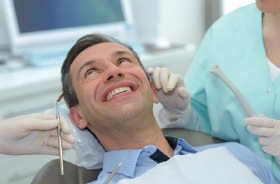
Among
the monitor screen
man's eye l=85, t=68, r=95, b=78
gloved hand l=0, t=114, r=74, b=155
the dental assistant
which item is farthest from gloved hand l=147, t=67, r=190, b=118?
the monitor screen

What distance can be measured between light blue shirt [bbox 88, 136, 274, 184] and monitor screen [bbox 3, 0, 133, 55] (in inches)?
53.0

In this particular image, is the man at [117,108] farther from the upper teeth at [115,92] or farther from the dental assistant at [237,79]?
the dental assistant at [237,79]

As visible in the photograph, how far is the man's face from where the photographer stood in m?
1.26

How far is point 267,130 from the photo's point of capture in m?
1.20

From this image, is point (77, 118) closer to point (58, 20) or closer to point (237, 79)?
point (237, 79)

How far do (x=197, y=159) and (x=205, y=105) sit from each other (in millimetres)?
465

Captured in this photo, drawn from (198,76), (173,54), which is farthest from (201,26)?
(198,76)

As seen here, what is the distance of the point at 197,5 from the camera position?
10.7ft

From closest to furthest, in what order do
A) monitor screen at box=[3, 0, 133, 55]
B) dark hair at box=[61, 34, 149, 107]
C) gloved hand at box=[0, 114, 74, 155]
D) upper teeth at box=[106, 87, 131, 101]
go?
gloved hand at box=[0, 114, 74, 155] → upper teeth at box=[106, 87, 131, 101] → dark hair at box=[61, 34, 149, 107] → monitor screen at box=[3, 0, 133, 55]

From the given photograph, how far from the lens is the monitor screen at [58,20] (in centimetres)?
238

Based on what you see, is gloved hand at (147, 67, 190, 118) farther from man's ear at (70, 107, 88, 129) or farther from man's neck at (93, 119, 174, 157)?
man's ear at (70, 107, 88, 129)

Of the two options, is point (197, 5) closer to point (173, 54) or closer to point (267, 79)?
point (173, 54)

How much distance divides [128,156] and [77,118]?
0.25m

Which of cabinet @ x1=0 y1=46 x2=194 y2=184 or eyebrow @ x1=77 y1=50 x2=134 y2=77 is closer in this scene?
eyebrow @ x1=77 y1=50 x2=134 y2=77
